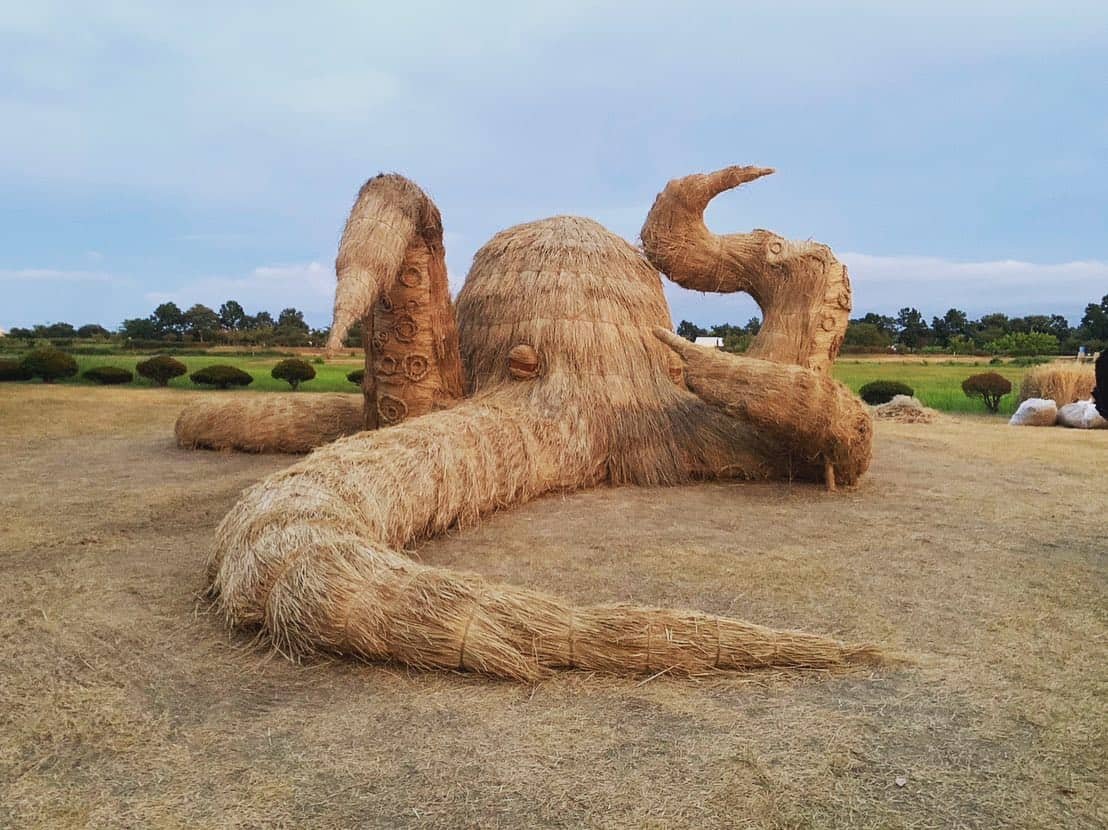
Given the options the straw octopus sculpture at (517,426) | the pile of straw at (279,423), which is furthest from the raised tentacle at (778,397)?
the pile of straw at (279,423)

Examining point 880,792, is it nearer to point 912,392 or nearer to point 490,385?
point 490,385

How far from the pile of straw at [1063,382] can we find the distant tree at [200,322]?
24.9 meters

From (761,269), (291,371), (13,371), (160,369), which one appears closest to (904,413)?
(761,269)

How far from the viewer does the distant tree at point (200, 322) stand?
28438mm

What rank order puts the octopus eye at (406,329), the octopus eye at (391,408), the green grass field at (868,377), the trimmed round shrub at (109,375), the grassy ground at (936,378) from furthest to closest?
the trimmed round shrub at (109,375)
the green grass field at (868,377)
the grassy ground at (936,378)
the octopus eye at (391,408)
the octopus eye at (406,329)

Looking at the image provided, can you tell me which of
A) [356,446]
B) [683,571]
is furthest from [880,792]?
→ [356,446]

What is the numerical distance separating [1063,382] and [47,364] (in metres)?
17.5

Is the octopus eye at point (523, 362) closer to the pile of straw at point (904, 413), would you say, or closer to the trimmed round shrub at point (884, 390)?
the pile of straw at point (904, 413)

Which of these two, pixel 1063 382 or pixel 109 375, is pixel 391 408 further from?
pixel 109 375

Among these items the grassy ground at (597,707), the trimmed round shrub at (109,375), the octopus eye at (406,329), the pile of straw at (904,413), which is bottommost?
the grassy ground at (597,707)

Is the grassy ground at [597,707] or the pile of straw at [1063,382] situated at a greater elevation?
the pile of straw at [1063,382]

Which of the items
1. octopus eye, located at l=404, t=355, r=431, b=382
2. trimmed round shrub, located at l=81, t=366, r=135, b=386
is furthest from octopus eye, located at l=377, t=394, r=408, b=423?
trimmed round shrub, located at l=81, t=366, r=135, b=386

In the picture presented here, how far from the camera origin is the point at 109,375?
1596 centimetres

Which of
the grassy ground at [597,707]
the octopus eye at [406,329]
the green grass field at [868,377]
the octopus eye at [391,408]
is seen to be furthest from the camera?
the green grass field at [868,377]
